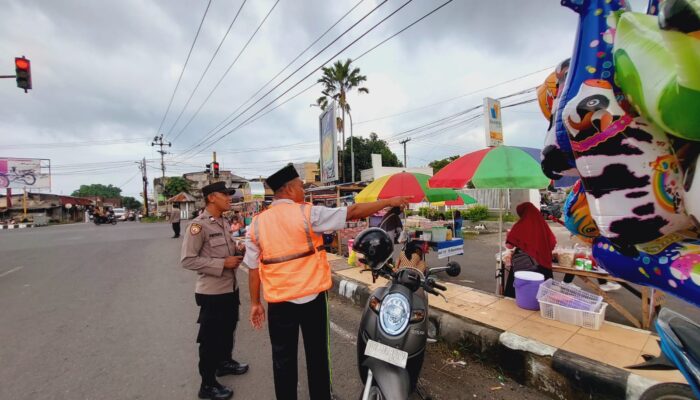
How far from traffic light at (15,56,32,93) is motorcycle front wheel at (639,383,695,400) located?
484 inches

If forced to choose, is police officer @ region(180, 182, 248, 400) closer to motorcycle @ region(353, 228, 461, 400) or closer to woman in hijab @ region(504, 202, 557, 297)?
motorcycle @ region(353, 228, 461, 400)

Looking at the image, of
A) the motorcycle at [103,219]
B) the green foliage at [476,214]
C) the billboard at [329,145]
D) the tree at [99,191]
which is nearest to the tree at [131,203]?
the tree at [99,191]

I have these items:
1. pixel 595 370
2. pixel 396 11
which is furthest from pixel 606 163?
pixel 396 11

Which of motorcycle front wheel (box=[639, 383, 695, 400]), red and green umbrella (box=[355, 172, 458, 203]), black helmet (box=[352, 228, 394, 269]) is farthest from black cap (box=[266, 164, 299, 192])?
→ red and green umbrella (box=[355, 172, 458, 203])

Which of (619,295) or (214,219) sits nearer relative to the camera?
(214,219)

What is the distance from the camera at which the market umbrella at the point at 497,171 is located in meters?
3.64

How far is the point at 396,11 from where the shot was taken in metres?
6.23

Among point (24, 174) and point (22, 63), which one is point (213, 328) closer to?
point (22, 63)

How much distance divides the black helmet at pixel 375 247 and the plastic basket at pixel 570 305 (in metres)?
2.33

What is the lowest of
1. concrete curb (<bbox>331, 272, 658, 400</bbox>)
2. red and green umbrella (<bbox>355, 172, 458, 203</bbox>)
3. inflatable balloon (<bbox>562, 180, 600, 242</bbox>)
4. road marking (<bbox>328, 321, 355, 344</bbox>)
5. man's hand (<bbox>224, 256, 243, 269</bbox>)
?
road marking (<bbox>328, 321, 355, 344</bbox>)

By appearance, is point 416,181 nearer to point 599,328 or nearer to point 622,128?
point 599,328

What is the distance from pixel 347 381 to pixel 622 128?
2714 mm

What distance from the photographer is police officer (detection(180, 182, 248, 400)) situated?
261 cm

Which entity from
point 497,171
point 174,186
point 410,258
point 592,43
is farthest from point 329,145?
point 174,186
